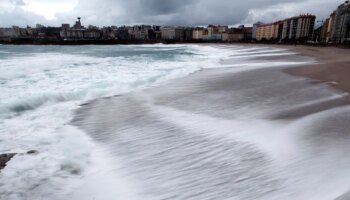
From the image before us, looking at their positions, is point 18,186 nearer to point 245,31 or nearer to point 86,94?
point 86,94

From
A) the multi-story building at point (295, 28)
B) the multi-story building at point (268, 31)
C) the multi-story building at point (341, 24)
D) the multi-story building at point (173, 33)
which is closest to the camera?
the multi-story building at point (341, 24)

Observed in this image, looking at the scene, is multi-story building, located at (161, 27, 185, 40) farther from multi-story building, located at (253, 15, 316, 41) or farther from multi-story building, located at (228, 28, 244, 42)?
multi-story building, located at (253, 15, 316, 41)

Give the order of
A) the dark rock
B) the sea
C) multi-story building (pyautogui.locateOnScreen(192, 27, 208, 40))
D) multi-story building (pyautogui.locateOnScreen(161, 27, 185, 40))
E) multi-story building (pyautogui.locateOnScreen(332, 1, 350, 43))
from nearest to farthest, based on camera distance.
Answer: the sea → the dark rock → multi-story building (pyautogui.locateOnScreen(332, 1, 350, 43)) → multi-story building (pyautogui.locateOnScreen(192, 27, 208, 40)) → multi-story building (pyautogui.locateOnScreen(161, 27, 185, 40))

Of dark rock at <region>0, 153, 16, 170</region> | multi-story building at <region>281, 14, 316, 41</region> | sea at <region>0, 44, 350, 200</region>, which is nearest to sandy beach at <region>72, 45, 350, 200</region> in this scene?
sea at <region>0, 44, 350, 200</region>

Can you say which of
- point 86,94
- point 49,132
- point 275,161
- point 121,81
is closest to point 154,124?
point 49,132

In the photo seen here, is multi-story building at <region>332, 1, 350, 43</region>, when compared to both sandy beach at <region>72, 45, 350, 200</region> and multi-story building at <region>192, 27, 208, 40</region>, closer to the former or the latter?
multi-story building at <region>192, 27, 208, 40</region>

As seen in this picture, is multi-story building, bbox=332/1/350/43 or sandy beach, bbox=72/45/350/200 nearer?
sandy beach, bbox=72/45/350/200

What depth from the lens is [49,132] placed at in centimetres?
484

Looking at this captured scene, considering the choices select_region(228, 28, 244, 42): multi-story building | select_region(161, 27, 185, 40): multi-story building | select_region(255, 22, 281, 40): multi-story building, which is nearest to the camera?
select_region(255, 22, 281, 40): multi-story building

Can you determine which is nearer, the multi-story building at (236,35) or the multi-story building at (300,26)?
the multi-story building at (300,26)

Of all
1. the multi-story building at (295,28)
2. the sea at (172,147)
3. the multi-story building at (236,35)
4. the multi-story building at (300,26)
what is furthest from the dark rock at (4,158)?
the multi-story building at (236,35)

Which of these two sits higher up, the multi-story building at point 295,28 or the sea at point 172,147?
the multi-story building at point 295,28

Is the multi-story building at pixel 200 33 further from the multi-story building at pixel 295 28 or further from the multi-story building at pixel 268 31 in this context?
the multi-story building at pixel 295 28

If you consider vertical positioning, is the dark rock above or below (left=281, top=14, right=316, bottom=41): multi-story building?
below
